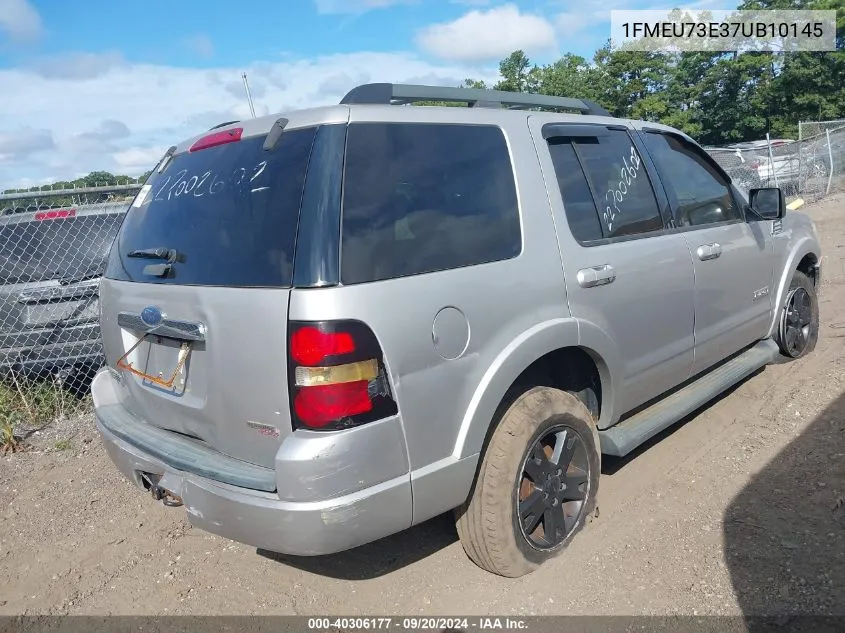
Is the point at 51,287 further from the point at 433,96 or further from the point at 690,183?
the point at 690,183

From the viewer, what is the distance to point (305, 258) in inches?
85.7

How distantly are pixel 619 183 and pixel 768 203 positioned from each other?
1.62m

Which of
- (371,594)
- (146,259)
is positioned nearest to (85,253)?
(146,259)

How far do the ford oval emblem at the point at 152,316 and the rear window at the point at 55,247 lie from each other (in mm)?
3309

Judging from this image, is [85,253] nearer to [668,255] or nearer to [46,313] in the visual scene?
[46,313]

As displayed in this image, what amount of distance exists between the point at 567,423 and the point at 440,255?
107cm

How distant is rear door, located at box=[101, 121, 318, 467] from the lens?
7.34 feet

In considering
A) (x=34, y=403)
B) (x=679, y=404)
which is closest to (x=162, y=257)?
(x=679, y=404)

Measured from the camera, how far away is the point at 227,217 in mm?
2496

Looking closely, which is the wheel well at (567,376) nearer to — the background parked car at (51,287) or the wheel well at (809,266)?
the wheel well at (809,266)

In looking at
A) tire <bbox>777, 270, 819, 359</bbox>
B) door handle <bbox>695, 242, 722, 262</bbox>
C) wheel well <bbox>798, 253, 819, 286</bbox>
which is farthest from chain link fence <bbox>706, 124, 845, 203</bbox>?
door handle <bbox>695, 242, 722, 262</bbox>

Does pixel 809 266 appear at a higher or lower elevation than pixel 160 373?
lower

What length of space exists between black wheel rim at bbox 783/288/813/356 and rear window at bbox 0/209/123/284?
18.4ft

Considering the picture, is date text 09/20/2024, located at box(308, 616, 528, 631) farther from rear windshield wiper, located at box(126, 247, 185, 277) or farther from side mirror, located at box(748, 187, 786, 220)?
side mirror, located at box(748, 187, 786, 220)
